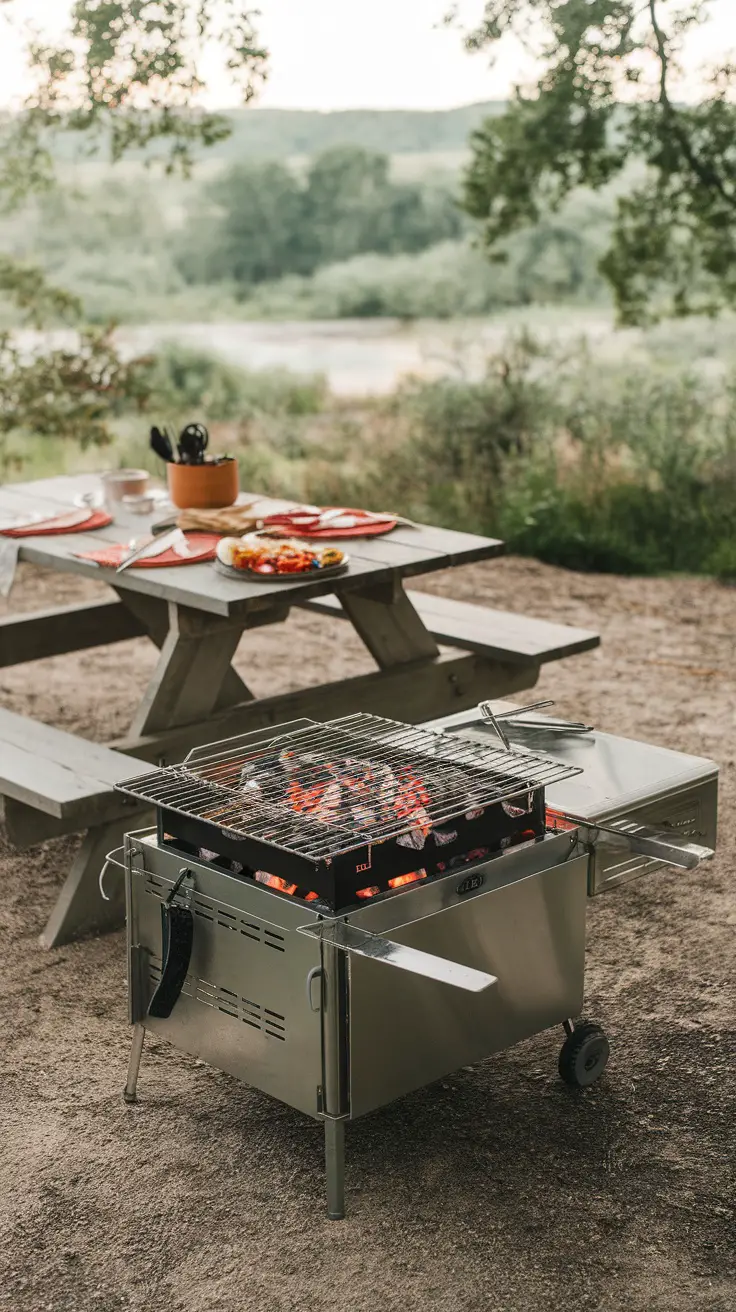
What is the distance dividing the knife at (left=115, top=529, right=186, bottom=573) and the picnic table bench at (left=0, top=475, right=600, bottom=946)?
46mm

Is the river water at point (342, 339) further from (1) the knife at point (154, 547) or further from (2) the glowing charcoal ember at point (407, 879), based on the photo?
(2) the glowing charcoal ember at point (407, 879)

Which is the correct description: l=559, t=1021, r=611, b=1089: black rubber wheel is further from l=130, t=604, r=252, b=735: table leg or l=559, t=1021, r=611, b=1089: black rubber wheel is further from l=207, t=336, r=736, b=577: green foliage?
l=207, t=336, r=736, b=577: green foliage

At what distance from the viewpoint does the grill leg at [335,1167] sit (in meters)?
2.56

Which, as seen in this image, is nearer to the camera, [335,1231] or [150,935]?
[335,1231]

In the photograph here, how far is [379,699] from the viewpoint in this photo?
4.72 metres

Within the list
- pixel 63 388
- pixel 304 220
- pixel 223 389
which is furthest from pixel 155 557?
pixel 304 220

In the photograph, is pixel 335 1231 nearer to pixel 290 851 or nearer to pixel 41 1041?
pixel 290 851

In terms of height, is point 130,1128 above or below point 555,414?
below

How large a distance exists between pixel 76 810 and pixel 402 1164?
121 cm

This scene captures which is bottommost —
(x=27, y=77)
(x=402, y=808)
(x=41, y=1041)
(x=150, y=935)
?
(x=41, y=1041)

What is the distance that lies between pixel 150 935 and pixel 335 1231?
2.21 ft

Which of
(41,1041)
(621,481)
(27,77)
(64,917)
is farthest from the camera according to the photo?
(27,77)

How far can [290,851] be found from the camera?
251 centimetres

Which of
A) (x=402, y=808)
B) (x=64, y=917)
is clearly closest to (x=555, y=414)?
(x=64, y=917)
